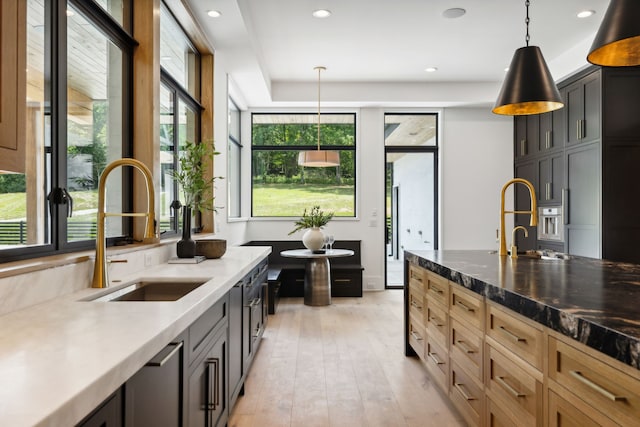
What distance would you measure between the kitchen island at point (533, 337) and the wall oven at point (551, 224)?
2.97 meters

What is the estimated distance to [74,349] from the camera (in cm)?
100

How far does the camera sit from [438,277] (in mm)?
2668

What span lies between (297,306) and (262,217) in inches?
72.7

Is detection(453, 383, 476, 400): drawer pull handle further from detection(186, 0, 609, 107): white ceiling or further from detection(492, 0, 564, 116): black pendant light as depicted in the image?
detection(186, 0, 609, 107): white ceiling

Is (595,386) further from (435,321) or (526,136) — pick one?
(526,136)

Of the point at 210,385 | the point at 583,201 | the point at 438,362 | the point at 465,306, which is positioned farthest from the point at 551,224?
the point at 210,385

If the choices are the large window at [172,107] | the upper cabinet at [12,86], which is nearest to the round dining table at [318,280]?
the large window at [172,107]

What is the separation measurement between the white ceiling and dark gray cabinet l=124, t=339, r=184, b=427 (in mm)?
2987

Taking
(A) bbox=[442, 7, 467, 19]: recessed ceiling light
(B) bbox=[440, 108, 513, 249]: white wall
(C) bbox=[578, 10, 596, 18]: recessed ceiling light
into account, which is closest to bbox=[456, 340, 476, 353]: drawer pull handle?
(A) bbox=[442, 7, 467, 19]: recessed ceiling light

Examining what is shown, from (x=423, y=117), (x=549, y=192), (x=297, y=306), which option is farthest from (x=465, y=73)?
(x=297, y=306)

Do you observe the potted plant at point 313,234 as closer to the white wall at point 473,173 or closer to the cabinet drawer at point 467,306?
the white wall at point 473,173

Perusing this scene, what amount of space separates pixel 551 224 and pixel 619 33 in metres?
4.22

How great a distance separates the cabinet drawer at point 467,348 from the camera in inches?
79.0

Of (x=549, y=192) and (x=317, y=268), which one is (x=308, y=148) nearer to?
(x=317, y=268)
